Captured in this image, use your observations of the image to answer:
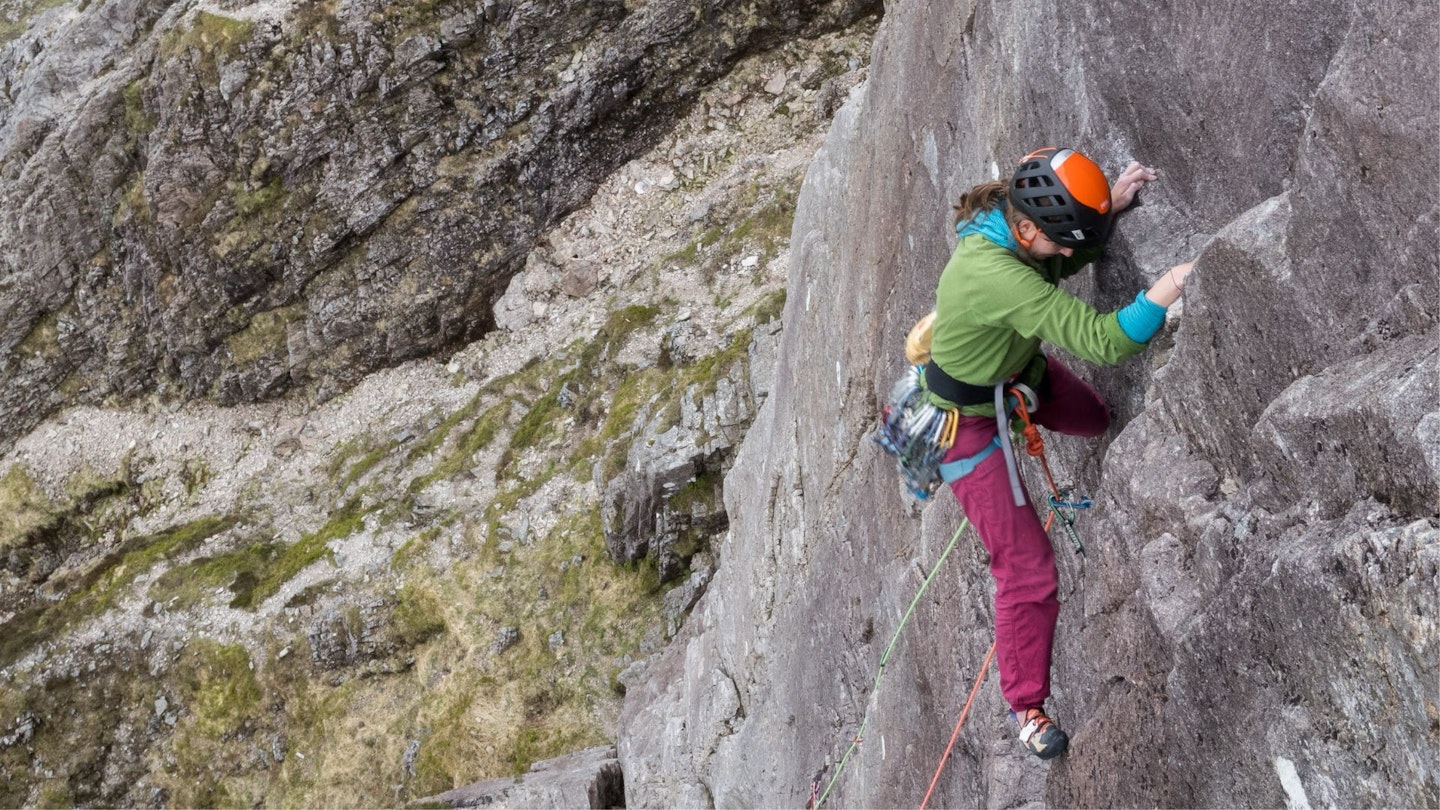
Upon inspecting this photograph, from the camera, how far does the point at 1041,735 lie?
846cm

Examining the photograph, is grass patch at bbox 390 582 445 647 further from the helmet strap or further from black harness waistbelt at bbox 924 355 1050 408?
the helmet strap

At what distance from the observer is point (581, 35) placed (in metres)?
45.3

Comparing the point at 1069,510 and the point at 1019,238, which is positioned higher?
the point at 1019,238

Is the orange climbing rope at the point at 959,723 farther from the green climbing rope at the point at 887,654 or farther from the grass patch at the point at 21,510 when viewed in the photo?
the grass patch at the point at 21,510

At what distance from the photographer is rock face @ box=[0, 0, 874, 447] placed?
45.0 metres

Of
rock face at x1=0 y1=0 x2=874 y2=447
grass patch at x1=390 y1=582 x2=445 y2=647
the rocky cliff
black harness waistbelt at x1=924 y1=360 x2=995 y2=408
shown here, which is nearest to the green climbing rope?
black harness waistbelt at x1=924 y1=360 x2=995 y2=408

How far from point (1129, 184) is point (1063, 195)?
1.06 m

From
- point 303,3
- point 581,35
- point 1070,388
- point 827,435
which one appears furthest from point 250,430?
point 1070,388

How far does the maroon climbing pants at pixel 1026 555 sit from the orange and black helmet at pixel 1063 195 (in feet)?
5.01

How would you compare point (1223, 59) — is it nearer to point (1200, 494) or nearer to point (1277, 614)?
point (1200, 494)

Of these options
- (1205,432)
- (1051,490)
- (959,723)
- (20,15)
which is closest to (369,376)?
(959,723)

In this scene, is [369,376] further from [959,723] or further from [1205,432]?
[1205,432]

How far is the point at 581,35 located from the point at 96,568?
33.7m

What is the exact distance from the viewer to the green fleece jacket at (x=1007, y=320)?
7.22 metres
